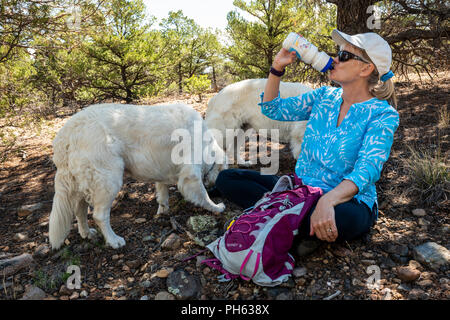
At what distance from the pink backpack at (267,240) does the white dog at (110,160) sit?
1162 millimetres

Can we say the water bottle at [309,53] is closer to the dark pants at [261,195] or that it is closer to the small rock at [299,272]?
the dark pants at [261,195]

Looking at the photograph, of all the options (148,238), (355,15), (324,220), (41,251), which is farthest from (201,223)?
(355,15)

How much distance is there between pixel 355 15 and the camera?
3.85m

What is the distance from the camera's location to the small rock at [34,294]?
2.00 metres

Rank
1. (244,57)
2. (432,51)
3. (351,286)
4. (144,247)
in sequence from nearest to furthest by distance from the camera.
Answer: (351,286), (144,247), (432,51), (244,57)

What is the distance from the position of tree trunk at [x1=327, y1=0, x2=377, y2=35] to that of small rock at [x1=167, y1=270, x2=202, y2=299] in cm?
382

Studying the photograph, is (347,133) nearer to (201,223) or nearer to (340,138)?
(340,138)

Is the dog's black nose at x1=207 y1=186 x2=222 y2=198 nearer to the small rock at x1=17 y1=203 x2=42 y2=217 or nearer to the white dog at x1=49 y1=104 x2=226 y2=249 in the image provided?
the white dog at x1=49 y1=104 x2=226 y2=249

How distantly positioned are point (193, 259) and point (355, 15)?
387cm

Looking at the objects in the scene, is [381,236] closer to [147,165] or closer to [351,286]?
[351,286]

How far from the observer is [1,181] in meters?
4.39

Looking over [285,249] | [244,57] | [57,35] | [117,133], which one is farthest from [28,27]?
[244,57]

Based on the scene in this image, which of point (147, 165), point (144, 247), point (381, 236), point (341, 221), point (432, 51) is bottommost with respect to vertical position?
point (144, 247)

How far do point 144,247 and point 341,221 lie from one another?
1.77m
